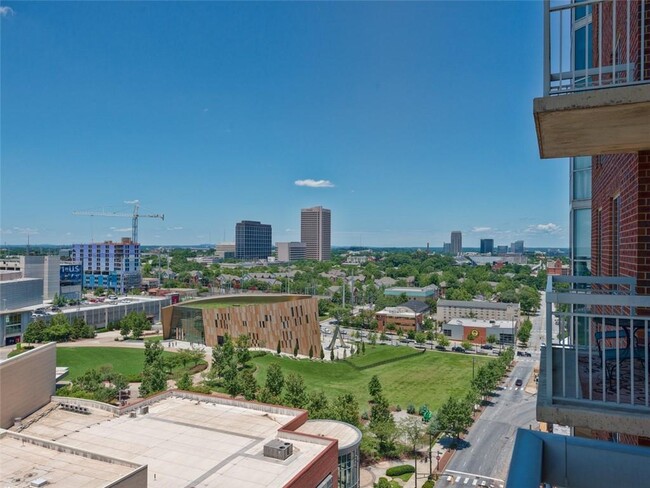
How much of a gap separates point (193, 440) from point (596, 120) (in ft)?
60.4

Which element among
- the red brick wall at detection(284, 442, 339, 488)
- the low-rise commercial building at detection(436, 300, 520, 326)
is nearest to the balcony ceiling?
the red brick wall at detection(284, 442, 339, 488)

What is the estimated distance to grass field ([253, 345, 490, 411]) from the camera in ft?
119

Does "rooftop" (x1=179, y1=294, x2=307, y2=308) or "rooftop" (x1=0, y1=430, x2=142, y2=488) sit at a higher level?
"rooftop" (x1=0, y1=430, x2=142, y2=488)

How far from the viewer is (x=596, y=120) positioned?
3.32 meters

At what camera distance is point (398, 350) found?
5228 centimetres

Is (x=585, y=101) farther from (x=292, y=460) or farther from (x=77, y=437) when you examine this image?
(x=77, y=437)

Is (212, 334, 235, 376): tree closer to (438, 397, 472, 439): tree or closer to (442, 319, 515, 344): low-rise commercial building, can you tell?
(438, 397, 472, 439): tree

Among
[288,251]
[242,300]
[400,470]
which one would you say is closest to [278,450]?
[400,470]

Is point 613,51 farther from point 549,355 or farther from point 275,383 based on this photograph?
point 275,383

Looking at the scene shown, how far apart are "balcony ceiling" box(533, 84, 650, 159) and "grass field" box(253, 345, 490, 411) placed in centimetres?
3121

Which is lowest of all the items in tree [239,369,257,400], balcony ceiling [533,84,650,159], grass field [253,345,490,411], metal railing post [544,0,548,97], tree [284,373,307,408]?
grass field [253,345,490,411]

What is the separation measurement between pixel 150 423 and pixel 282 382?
1303cm

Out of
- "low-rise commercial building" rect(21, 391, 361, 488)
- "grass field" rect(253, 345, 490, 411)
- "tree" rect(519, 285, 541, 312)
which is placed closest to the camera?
"low-rise commercial building" rect(21, 391, 361, 488)

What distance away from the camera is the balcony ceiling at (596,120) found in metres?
2.97
